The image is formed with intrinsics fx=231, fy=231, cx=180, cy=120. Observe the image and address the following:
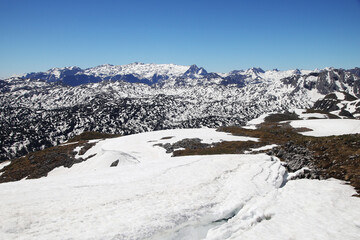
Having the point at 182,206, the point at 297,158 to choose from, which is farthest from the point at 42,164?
the point at 297,158

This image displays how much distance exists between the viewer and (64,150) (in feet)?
242

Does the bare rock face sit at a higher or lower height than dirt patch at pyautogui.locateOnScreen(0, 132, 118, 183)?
higher

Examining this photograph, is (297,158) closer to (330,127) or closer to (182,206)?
(182,206)

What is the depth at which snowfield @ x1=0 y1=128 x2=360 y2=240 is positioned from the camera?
15.4 m

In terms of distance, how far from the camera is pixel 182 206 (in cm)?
1911

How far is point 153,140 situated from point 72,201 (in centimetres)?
4839

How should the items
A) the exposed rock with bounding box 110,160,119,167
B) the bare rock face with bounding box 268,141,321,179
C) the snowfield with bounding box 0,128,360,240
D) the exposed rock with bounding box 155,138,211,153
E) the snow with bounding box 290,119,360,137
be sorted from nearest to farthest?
1. the snowfield with bounding box 0,128,360,240
2. the bare rock face with bounding box 268,141,321,179
3. the exposed rock with bounding box 110,160,119,167
4. the exposed rock with bounding box 155,138,211,153
5. the snow with bounding box 290,119,360,137

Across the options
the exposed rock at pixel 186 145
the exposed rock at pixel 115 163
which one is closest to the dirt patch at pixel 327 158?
the exposed rock at pixel 186 145

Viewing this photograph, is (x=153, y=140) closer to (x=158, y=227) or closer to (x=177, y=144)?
(x=177, y=144)

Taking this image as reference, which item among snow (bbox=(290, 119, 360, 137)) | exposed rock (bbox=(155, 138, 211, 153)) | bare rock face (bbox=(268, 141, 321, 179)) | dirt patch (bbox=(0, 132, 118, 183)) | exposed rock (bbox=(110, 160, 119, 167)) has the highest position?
bare rock face (bbox=(268, 141, 321, 179))

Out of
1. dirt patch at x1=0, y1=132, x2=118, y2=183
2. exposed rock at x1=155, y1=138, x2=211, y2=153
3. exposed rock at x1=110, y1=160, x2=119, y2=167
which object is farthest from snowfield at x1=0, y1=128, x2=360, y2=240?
dirt patch at x1=0, y1=132, x2=118, y2=183

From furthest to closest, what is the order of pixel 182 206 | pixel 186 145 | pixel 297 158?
1. pixel 186 145
2. pixel 297 158
3. pixel 182 206

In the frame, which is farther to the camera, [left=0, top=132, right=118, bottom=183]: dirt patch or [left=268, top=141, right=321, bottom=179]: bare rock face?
[left=0, top=132, right=118, bottom=183]: dirt patch

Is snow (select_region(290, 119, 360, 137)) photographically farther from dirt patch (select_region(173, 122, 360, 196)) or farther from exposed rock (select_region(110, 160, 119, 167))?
exposed rock (select_region(110, 160, 119, 167))
